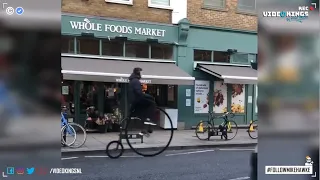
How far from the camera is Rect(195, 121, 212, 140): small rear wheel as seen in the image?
130 cm

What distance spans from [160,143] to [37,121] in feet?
1.71

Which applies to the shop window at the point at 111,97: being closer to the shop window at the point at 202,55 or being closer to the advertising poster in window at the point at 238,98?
the shop window at the point at 202,55

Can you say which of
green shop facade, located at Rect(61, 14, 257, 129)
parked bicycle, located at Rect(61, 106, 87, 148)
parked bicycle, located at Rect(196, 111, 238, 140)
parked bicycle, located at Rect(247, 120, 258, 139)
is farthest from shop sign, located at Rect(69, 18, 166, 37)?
parked bicycle, located at Rect(247, 120, 258, 139)

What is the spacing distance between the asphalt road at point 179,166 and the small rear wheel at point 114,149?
22 millimetres

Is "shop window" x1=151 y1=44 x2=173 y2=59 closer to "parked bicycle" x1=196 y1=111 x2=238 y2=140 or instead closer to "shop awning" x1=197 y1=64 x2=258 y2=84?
"shop awning" x1=197 y1=64 x2=258 y2=84

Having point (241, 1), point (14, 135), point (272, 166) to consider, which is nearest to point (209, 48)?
point (241, 1)

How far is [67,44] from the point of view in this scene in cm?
113

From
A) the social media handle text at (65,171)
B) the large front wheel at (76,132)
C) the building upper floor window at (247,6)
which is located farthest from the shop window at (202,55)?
the social media handle text at (65,171)

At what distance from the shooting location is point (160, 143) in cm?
130

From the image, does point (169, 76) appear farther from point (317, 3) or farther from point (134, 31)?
point (317, 3)

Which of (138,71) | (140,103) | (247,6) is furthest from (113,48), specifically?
(247,6)

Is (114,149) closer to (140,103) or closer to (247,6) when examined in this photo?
(140,103)

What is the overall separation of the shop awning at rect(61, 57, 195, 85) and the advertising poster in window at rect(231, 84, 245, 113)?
0.23 meters

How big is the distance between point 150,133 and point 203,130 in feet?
0.84
